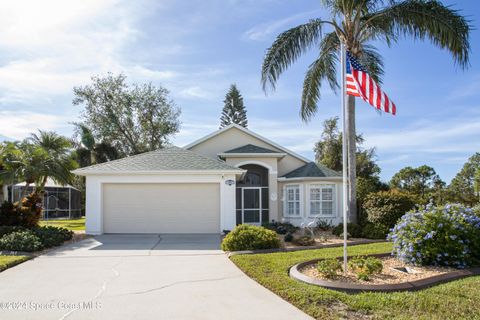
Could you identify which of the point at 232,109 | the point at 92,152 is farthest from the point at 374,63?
the point at 232,109

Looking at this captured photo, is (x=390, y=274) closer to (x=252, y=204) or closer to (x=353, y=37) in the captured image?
(x=353, y=37)

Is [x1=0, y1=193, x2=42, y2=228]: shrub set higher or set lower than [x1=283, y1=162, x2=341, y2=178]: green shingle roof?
lower

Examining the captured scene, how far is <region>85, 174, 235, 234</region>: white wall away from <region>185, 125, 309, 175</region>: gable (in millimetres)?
6566

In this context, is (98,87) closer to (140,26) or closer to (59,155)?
(59,155)

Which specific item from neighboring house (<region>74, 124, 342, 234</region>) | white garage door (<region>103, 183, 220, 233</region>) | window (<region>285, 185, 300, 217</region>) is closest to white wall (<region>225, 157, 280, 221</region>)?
window (<region>285, 185, 300, 217</region>)

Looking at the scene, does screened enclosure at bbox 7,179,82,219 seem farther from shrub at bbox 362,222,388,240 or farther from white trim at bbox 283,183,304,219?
shrub at bbox 362,222,388,240

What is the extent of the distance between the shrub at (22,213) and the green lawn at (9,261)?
15.3 feet

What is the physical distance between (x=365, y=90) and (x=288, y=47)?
8.40m

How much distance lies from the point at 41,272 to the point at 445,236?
30.1 feet

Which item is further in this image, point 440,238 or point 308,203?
point 308,203

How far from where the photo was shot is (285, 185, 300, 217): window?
2119cm

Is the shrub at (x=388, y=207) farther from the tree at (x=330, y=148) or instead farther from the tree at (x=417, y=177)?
the tree at (x=417, y=177)

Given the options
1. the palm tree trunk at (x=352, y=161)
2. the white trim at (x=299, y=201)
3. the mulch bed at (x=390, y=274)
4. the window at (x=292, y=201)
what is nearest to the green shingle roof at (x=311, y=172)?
the white trim at (x=299, y=201)

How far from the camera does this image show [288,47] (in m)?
16.8
